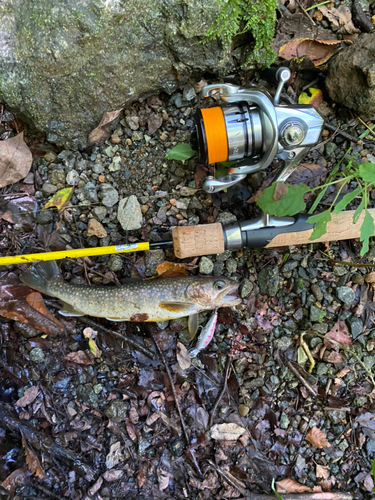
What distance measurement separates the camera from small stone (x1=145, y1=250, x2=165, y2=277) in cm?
295

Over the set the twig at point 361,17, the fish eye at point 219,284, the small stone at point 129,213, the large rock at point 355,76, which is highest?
the twig at point 361,17

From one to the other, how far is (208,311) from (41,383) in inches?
58.4

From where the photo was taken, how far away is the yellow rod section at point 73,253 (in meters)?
2.69

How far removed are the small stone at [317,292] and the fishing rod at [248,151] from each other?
463 mm

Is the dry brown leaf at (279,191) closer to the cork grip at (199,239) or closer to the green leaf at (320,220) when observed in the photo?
the green leaf at (320,220)

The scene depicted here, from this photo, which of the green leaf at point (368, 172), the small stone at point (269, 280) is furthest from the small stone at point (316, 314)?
the green leaf at point (368, 172)

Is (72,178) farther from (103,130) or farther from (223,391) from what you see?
(223,391)

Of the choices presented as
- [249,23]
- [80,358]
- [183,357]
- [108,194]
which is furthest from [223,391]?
[249,23]

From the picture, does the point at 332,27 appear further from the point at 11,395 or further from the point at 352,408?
the point at 11,395

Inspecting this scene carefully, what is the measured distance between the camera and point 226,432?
9.70 feet

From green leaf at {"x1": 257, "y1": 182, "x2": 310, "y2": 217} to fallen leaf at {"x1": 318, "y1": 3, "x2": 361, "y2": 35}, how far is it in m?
1.56

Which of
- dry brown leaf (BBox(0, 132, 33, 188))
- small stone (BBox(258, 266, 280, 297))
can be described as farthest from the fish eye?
dry brown leaf (BBox(0, 132, 33, 188))

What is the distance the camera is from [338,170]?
10.0 feet

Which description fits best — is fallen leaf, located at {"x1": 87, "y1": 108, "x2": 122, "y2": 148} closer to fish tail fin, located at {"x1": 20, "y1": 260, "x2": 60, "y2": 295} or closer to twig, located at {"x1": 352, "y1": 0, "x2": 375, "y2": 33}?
fish tail fin, located at {"x1": 20, "y1": 260, "x2": 60, "y2": 295}
